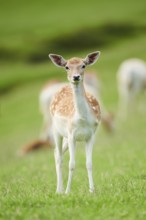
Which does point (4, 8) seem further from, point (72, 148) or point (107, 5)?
point (72, 148)

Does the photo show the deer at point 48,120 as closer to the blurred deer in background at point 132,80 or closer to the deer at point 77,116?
the blurred deer in background at point 132,80

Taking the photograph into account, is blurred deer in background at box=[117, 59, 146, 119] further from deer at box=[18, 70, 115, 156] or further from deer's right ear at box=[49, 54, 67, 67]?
deer's right ear at box=[49, 54, 67, 67]

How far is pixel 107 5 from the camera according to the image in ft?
228

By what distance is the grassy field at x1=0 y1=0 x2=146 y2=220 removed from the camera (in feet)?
23.8

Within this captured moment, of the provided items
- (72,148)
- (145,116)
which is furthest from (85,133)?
(145,116)

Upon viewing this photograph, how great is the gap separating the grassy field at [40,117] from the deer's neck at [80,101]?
113cm

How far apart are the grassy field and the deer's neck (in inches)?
44.4

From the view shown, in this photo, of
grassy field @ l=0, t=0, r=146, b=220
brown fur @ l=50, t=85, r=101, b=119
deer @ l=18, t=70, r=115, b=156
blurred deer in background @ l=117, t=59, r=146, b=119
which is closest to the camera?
grassy field @ l=0, t=0, r=146, b=220

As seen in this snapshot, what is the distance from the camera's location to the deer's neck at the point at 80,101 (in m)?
8.68

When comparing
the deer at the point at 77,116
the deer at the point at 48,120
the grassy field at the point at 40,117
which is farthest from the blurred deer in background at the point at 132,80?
the deer at the point at 77,116

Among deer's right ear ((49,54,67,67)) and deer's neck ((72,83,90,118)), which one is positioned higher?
deer's right ear ((49,54,67,67))

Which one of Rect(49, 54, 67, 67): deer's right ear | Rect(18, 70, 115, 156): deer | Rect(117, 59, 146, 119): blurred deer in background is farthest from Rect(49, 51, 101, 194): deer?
Rect(117, 59, 146, 119): blurred deer in background

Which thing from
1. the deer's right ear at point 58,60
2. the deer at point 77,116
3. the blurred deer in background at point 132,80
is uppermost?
the blurred deer in background at point 132,80

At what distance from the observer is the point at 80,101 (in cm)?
875
